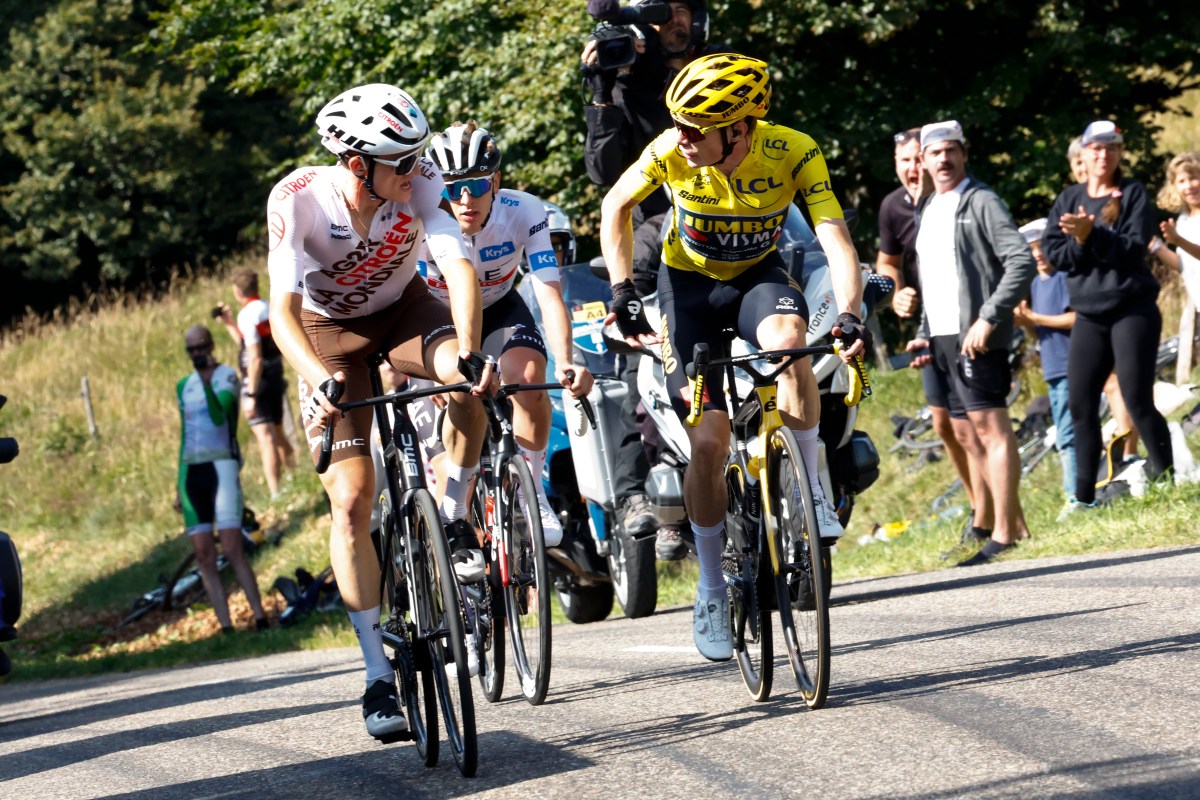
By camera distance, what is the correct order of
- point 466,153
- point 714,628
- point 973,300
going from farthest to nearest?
point 973,300 → point 466,153 → point 714,628

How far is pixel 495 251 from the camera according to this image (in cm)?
866

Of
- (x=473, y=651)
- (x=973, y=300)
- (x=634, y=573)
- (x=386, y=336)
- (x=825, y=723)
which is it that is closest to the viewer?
(x=825, y=723)

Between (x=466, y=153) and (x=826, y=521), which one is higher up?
(x=466, y=153)

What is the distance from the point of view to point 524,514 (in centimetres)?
699

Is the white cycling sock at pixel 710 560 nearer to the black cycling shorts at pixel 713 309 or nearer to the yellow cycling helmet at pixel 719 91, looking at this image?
the black cycling shorts at pixel 713 309

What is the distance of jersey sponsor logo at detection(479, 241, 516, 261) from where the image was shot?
8648 mm

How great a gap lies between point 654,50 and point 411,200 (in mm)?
3790

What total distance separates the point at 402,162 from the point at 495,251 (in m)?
2.37

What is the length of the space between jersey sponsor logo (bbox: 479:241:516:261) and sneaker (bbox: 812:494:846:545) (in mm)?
2770

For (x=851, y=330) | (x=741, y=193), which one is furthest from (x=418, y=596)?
(x=741, y=193)

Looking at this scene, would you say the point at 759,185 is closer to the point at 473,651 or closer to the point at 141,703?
the point at 473,651

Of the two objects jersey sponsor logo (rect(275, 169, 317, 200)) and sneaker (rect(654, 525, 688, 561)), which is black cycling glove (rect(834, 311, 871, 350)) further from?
sneaker (rect(654, 525, 688, 561))

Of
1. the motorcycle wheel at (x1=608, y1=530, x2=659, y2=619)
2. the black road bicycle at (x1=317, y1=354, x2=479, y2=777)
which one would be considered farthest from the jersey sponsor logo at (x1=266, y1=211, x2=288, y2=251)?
the motorcycle wheel at (x1=608, y1=530, x2=659, y2=619)

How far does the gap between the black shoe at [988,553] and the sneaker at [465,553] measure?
4.59 meters
